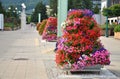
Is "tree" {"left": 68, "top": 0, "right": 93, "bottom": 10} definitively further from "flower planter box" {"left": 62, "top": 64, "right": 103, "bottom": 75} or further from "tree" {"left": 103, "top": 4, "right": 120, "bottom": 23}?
"flower planter box" {"left": 62, "top": 64, "right": 103, "bottom": 75}

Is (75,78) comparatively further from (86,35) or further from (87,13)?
(87,13)

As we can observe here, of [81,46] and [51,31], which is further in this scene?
[51,31]

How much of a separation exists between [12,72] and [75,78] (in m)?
2.40

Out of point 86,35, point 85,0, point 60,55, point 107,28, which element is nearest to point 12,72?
point 60,55

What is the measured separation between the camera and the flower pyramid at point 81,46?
40.8ft

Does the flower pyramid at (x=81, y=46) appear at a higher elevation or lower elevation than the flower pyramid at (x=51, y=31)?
higher

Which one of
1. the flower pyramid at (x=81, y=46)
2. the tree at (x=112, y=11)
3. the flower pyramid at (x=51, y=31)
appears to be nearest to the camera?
the flower pyramid at (x=81, y=46)

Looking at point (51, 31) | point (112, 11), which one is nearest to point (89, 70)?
point (51, 31)

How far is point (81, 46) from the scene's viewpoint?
12508 mm

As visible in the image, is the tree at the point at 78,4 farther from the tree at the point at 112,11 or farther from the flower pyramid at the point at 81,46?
the flower pyramid at the point at 81,46

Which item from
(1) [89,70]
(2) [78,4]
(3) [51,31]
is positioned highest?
(2) [78,4]

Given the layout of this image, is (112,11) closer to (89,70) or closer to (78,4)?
(89,70)

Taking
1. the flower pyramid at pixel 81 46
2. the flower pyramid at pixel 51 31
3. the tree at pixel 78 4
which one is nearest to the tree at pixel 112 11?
the flower pyramid at pixel 51 31

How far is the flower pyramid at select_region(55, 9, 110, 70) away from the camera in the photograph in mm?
12422
